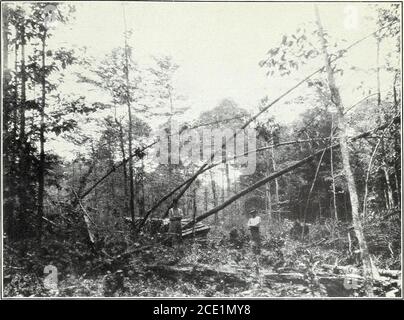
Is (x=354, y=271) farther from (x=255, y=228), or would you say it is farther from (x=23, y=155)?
(x=23, y=155)

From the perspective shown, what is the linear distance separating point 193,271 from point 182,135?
353 cm

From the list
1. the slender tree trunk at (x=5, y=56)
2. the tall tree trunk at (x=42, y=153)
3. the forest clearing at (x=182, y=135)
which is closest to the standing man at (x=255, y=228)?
the forest clearing at (x=182, y=135)

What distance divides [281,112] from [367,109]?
2172 mm

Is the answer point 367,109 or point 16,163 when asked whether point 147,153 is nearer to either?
point 16,163

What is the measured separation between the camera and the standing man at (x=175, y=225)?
26.8 ft

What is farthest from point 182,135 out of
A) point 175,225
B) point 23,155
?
point 23,155

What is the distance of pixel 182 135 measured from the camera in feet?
27.6

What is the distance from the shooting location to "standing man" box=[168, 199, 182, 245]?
818 centimetres
